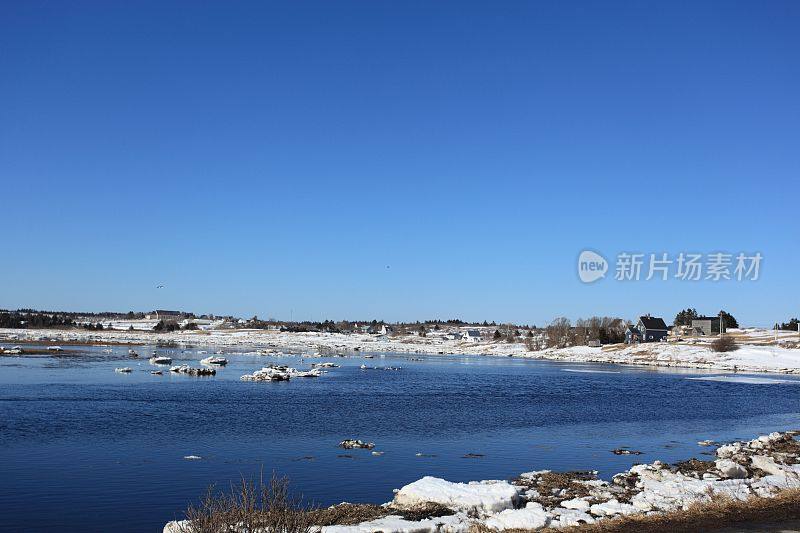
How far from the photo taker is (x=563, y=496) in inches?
721

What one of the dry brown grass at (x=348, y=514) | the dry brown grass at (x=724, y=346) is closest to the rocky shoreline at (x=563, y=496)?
the dry brown grass at (x=348, y=514)

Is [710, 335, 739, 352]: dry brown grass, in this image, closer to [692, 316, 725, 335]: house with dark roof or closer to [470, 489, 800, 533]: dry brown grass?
[692, 316, 725, 335]: house with dark roof

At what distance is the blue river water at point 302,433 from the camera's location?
19.8 metres

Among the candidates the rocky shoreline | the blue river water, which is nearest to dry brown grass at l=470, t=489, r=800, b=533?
the rocky shoreline

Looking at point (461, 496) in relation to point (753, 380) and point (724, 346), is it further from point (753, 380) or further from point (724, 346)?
point (724, 346)

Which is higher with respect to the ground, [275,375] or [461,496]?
[461,496]

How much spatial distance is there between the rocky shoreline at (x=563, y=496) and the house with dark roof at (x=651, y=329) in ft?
415

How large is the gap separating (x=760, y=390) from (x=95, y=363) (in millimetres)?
69315

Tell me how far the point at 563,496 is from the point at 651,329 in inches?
5281

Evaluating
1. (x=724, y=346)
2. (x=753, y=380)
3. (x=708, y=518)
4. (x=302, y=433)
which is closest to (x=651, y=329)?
(x=724, y=346)

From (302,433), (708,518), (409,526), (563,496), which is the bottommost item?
(302,433)

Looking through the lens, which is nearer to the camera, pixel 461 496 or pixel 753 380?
pixel 461 496

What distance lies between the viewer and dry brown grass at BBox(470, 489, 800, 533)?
45.1 feet

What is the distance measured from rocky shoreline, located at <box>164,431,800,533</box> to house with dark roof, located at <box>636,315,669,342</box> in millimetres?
126504
